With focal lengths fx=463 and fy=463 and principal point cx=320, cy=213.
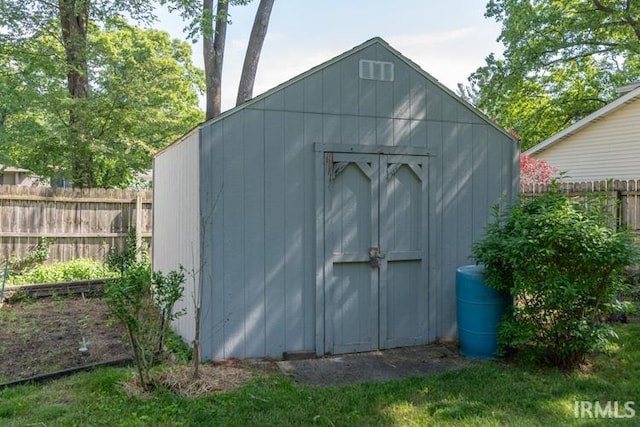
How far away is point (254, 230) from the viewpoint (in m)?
4.36

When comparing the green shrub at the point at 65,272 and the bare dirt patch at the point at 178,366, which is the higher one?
the green shrub at the point at 65,272

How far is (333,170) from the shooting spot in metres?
4.61

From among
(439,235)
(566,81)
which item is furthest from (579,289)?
(566,81)

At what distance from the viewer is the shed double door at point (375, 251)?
15.1 feet

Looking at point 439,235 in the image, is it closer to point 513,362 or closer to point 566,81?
point 513,362

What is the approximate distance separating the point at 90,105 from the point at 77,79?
1163 mm

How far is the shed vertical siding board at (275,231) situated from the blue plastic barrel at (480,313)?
1.80 m

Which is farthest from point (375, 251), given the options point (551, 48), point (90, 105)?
point (551, 48)

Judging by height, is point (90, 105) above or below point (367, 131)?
above

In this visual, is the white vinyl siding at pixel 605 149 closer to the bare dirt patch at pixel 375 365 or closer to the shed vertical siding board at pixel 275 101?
the bare dirt patch at pixel 375 365

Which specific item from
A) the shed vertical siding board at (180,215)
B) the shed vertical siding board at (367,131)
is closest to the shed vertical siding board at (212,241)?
the shed vertical siding board at (180,215)

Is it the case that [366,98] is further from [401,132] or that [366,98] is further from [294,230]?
[294,230]

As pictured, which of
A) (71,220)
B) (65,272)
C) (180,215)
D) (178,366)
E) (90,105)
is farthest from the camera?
(90,105)

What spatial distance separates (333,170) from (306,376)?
6.41 ft
